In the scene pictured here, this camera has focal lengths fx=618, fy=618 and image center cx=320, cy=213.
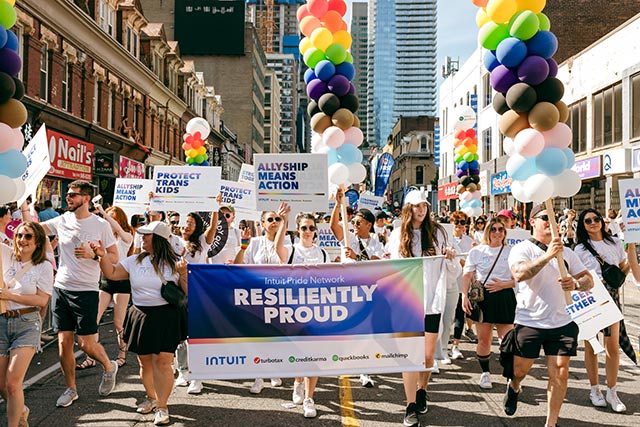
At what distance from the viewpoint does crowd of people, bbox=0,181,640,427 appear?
539 cm

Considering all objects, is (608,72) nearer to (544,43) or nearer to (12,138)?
(544,43)

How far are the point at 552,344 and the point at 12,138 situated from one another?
5265 millimetres

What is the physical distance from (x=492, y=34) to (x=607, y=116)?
20.4m

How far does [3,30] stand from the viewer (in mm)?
5926

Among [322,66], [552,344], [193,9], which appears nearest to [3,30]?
[322,66]

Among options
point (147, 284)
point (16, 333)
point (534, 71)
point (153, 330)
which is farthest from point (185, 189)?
point (534, 71)

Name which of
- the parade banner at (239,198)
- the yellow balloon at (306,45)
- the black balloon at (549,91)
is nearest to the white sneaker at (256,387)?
the black balloon at (549,91)

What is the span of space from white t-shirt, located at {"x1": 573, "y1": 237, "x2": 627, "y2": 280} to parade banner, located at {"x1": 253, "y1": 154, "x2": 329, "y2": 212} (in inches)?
115

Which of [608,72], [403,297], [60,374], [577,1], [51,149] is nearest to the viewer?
[403,297]

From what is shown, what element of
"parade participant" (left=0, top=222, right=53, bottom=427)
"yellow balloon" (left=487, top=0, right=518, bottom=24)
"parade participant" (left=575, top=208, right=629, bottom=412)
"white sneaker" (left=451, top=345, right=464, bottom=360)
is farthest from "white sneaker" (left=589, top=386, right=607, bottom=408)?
"parade participant" (left=0, top=222, right=53, bottom=427)

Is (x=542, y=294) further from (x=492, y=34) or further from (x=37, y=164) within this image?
(x=37, y=164)

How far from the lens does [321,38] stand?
8305mm

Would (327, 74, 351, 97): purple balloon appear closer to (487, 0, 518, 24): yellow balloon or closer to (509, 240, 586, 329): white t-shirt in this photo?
(487, 0, 518, 24): yellow balloon

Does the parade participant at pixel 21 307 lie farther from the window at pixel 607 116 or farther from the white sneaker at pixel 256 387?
the window at pixel 607 116
